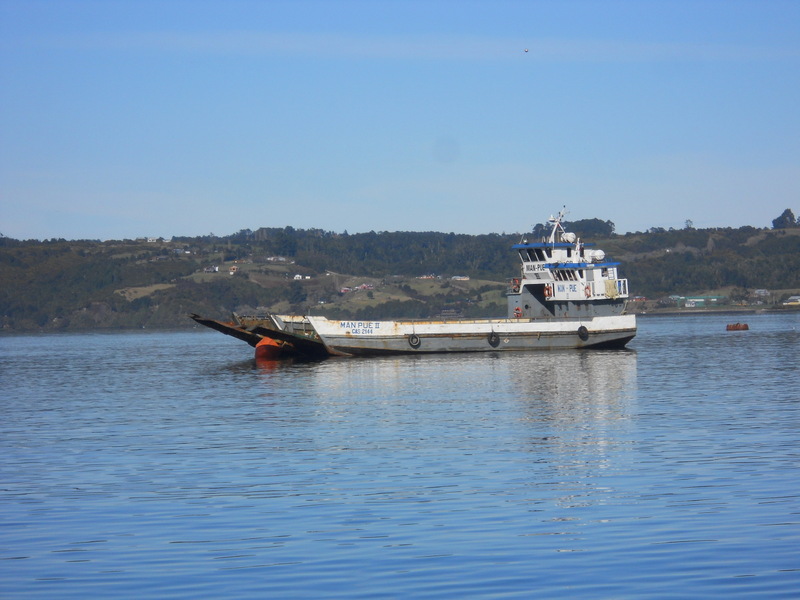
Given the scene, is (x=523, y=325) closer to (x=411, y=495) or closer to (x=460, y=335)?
(x=460, y=335)

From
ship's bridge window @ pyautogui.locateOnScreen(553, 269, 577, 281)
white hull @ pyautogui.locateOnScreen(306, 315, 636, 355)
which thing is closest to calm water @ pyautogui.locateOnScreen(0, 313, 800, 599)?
white hull @ pyautogui.locateOnScreen(306, 315, 636, 355)

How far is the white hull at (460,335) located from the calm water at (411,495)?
22.4 m

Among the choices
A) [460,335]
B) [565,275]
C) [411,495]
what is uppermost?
[565,275]

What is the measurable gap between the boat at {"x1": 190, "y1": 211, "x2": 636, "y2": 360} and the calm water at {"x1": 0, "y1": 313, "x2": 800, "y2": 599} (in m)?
22.6

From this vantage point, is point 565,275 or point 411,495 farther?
point 565,275

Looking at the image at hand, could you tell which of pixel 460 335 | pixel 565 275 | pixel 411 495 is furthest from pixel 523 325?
pixel 411 495

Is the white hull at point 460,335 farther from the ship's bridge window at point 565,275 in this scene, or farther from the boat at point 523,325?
the ship's bridge window at point 565,275

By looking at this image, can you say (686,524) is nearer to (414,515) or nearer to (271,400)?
(414,515)

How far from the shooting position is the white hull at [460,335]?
7156cm

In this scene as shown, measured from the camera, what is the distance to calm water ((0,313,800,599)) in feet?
54.7

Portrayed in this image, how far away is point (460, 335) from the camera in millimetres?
72438

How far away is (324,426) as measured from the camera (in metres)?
36.3

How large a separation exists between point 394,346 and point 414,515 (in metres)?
50.9

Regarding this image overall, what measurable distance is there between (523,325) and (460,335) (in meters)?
4.44
